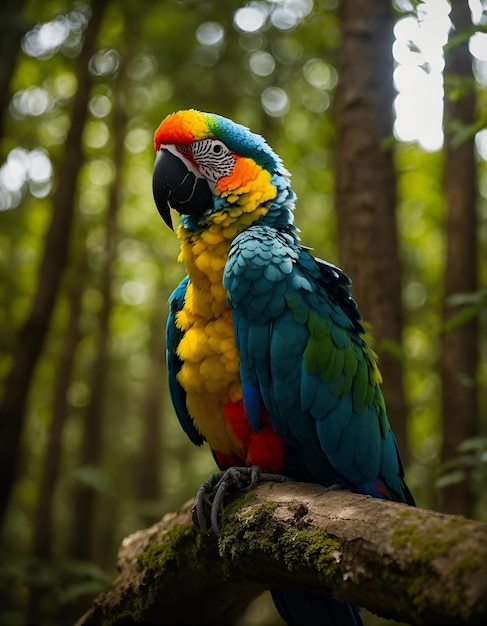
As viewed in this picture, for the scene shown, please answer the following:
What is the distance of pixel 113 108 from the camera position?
8383mm

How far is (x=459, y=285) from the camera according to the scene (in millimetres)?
5312

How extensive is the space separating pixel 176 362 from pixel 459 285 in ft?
10.4

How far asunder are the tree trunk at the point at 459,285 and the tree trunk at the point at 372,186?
116 centimetres

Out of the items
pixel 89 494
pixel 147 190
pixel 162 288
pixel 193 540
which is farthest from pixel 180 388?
pixel 147 190

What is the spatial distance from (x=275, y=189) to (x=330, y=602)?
2.03 metres

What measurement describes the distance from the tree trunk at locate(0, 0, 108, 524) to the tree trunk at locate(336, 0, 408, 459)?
2714 millimetres

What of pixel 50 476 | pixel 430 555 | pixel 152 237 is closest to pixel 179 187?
pixel 430 555

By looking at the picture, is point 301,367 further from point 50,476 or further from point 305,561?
point 50,476

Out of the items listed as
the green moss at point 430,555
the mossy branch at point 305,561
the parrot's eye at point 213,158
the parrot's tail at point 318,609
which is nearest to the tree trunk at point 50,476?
the mossy branch at point 305,561

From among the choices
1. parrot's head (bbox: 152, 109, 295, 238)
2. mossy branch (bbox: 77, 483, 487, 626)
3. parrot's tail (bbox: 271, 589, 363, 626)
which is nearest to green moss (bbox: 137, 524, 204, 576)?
mossy branch (bbox: 77, 483, 487, 626)

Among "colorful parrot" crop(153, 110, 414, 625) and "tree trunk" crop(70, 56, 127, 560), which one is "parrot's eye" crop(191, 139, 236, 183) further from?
"tree trunk" crop(70, 56, 127, 560)

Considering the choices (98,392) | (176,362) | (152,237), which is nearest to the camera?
(176,362)

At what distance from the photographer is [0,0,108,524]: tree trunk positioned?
504 cm

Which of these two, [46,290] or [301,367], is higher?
[46,290]
